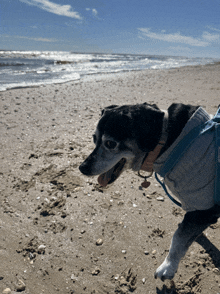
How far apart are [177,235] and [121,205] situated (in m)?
1.44

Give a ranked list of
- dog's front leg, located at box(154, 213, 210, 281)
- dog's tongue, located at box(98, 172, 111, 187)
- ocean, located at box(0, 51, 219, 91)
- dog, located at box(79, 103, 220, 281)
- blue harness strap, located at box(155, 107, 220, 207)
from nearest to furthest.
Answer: blue harness strap, located at box(155, 107, 220, 207)
dog, located at box(79, 103, 220, 281)
dog's front leg, located at box(154, 213, 210, 281)
dog's tongue, located at box(98, 172, 111, 187)
ocean, located at box(0, 51, 219, 91)

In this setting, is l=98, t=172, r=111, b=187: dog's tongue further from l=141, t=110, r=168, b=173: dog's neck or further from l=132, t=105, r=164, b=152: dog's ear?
l=132, t=105, r=164, b=152: dog's ear

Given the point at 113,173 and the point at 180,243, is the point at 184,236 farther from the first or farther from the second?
the point at 113,173

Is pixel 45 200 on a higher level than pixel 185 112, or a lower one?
lower

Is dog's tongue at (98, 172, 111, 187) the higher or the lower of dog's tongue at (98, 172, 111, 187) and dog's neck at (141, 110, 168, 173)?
the lower

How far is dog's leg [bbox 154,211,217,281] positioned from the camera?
2.05 metres

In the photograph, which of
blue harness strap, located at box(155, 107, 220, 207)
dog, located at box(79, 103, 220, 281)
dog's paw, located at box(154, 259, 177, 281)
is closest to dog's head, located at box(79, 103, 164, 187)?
dog, located at box(79, 103, 220, 281)

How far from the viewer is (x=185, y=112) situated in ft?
6.68

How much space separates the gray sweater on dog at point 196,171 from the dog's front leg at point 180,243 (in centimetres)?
21

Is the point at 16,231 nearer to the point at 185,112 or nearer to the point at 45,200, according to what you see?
the point at 45,200

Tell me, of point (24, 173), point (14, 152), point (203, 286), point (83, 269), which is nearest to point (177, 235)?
point (203, 286)

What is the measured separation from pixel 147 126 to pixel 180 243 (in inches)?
54.5

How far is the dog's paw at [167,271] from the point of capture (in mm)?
2385

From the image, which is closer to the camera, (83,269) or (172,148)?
(172,148)
